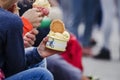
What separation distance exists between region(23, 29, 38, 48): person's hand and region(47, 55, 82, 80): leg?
3.10ft

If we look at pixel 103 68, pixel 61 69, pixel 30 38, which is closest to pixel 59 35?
pixel 30 38

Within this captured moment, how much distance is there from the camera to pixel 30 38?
16.1ft

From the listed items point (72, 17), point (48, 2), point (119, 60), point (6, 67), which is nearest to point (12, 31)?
point (6, 67)

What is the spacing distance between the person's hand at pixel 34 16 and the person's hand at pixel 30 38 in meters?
0.07

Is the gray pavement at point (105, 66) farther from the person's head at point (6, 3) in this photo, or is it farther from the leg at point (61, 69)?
the person's head at point (6, 3)

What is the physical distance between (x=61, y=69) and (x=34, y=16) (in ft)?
3.95

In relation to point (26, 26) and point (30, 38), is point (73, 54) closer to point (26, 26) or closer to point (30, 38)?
point (30, 38)

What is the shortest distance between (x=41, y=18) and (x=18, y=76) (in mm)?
508

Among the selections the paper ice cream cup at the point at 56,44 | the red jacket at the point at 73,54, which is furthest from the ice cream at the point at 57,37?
the red jacket at the point at 73,54

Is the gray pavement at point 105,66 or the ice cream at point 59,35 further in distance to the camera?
the gray pavement at point 105,66

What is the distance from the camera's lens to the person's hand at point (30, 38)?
488cm

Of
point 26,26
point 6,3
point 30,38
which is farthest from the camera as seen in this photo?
point 30,38

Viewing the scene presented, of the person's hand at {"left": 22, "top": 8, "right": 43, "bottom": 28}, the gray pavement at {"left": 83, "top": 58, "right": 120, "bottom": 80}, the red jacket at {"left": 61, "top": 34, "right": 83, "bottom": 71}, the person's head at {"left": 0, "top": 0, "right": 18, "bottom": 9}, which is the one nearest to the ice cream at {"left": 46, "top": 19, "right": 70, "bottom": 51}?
the person's hand at {"left": 22, "top": 8, "right": 43, "bottom": 28}

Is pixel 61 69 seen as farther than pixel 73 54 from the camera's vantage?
No
